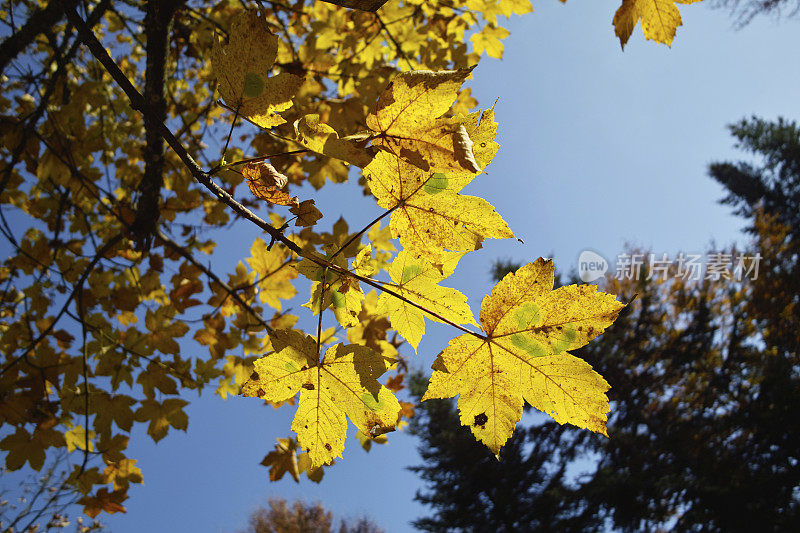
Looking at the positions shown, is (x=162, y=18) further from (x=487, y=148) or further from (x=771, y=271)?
(x=771, y=271)

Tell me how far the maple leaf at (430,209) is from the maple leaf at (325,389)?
20 centimetres

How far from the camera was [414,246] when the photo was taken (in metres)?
0.59

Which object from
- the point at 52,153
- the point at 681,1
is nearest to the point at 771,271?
the point at 681,1

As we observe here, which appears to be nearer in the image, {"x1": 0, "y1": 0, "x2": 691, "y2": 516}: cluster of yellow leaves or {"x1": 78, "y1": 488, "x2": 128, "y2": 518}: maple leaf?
{"x1": 0, "y1": 0, "x2": 691, "y2": 516}: cluster of yellow leaves

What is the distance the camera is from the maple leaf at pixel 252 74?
50 cm

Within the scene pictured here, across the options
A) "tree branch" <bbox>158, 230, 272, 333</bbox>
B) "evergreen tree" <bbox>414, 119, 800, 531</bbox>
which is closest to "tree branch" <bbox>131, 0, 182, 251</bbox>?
"tree branch" <bbox>158, 230, 272, 333</bbox>

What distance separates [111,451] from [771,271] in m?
14.1

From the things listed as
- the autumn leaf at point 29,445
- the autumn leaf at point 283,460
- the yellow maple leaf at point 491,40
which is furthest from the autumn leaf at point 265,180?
→ the yellow maple leaf at point 491,40

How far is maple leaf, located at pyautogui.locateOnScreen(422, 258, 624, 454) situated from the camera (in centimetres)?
60

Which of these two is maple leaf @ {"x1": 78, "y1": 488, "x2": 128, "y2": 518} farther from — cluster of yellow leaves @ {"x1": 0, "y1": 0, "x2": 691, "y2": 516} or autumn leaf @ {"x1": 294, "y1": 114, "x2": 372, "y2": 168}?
autumn leaf @ {"x1": 294, "y1": 114, "x2": 372, "y2": 168}

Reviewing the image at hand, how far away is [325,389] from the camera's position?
26.8 inches

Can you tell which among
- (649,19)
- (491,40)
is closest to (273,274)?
(649,19)

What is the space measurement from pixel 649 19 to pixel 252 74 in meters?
0.74

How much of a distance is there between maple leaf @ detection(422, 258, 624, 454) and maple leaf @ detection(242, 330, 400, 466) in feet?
0.30
